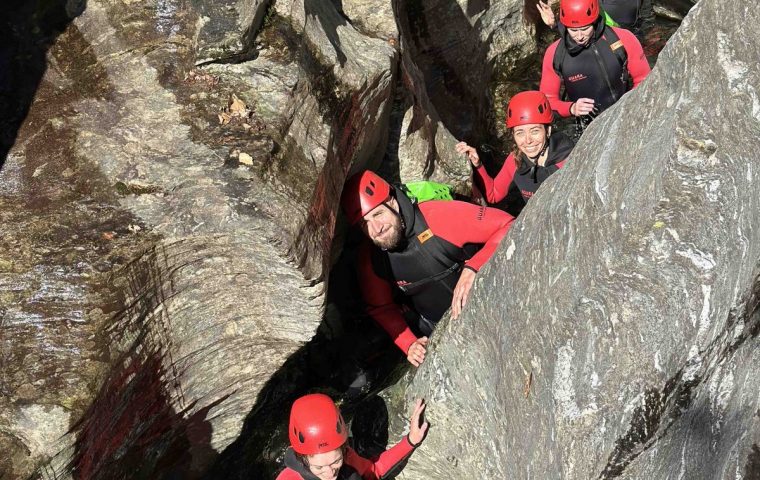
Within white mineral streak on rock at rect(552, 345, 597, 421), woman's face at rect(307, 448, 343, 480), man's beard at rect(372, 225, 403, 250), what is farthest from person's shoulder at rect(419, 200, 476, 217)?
white mineral streak on rock at rect(552, 345, 597, 421)

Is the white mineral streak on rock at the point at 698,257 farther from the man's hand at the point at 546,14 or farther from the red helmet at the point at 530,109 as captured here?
the man's hand at the point at 546,14

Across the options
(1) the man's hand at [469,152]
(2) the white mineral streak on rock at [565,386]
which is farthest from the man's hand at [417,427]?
(1) the man's hand at [469,152]

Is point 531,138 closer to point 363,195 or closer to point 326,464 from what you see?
point 363,195

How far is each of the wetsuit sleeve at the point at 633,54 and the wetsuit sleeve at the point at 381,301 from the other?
14.6 feet

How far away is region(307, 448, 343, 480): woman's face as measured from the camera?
7152 mm

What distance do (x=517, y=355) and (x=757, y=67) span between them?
2.59 meters

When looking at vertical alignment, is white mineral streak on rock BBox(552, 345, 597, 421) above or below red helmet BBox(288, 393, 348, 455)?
above

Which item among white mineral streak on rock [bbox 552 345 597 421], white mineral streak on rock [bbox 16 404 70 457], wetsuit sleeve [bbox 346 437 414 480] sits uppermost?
white mineral streak on rock [bbox 16 404 70 457]

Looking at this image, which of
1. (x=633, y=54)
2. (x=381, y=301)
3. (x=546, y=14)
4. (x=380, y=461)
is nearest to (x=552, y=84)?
(x=633, y=54)

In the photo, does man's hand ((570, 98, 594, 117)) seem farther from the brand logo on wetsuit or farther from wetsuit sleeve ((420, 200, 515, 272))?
wetsuit sleeve ((420, 200, 515, 272))

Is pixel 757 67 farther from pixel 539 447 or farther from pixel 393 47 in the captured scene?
pixel 393 47

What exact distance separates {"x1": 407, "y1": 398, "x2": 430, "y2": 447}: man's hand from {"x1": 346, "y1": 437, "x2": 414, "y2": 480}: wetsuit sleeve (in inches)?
3.0

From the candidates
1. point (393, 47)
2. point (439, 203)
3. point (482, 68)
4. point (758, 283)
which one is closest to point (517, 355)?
point (758, 283)

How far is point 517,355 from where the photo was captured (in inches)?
256
